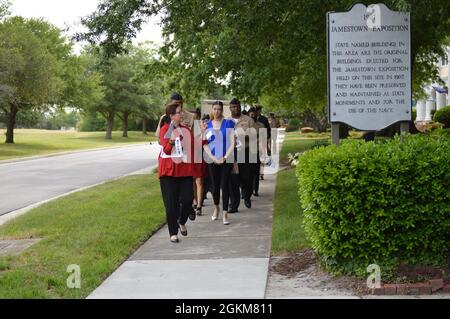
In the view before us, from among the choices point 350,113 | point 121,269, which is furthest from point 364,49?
point 121,269

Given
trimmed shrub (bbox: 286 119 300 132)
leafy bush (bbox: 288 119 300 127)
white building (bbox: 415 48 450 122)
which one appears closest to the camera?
white building (bbox: 415 48 450 122)

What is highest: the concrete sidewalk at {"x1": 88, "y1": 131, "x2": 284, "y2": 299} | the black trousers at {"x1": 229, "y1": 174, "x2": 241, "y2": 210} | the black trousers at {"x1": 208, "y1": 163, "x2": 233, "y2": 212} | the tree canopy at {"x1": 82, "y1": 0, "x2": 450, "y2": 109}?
the tree canopy at {"x1": 82, "y1": 0, "x2": 450, "y2": 109}

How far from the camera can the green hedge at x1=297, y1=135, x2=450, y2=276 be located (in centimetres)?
590

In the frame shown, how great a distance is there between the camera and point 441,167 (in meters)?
5.88

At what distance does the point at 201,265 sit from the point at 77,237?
2.47 m

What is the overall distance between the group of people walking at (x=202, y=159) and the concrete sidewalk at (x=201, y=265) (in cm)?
29

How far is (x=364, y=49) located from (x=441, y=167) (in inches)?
75.3

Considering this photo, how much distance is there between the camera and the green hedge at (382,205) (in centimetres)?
590

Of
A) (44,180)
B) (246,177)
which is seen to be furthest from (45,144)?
(246,177)

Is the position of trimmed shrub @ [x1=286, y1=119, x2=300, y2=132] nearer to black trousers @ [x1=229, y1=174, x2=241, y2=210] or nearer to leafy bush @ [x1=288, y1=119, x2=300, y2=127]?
leafy bush @ [x1=288, y1=119, x2=300, y2=127]

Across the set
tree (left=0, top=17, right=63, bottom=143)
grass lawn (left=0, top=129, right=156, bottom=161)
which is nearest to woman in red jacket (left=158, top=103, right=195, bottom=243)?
grass lawn (left=0, top=129, right=156, bottom=161)

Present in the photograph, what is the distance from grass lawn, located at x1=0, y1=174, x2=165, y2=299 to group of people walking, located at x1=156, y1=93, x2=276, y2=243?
2.41 feet

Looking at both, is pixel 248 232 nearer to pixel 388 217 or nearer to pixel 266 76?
pixel 388 217

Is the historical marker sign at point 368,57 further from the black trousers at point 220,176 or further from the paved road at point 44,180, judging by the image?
the paved road at point 44,180
